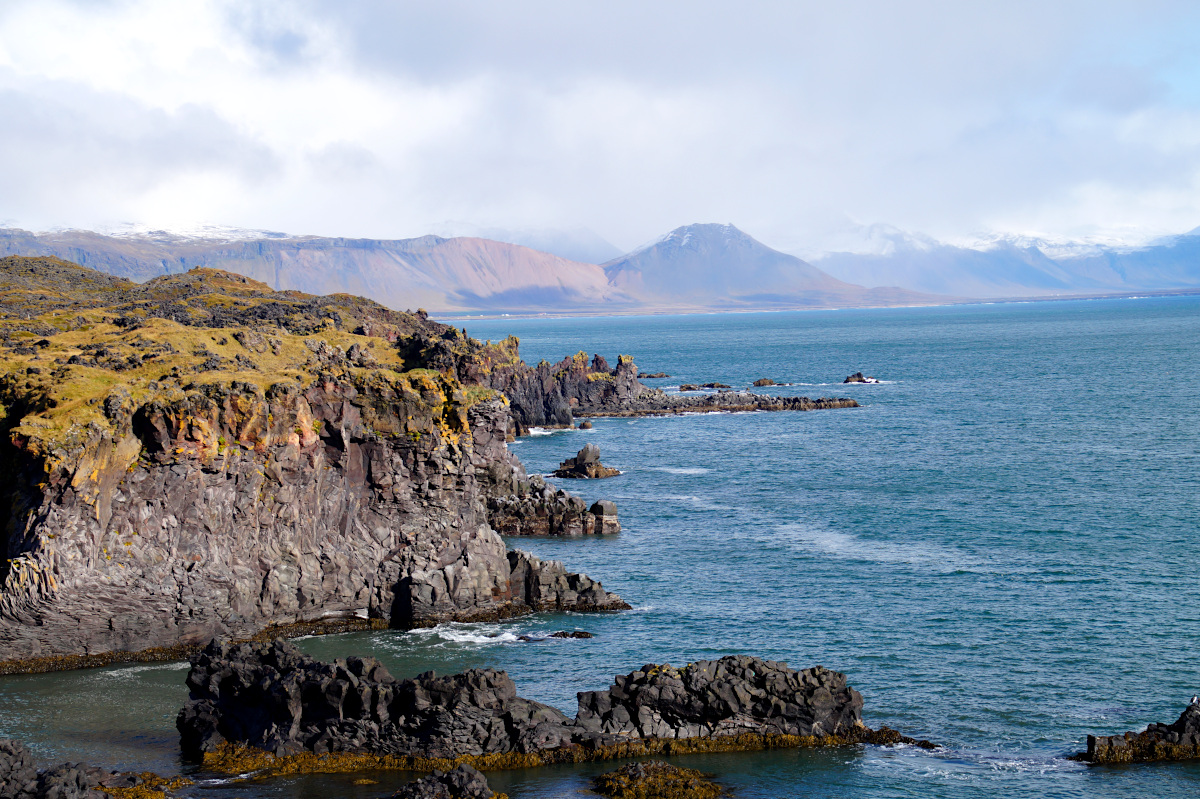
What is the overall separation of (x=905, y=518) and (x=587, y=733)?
4579 cm

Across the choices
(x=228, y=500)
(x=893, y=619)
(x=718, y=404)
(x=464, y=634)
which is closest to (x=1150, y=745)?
(x=893, y=619)

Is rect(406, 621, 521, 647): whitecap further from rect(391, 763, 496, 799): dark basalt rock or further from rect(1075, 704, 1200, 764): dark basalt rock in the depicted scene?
rect(1075, 704, 1200, 764): dark basalt rock

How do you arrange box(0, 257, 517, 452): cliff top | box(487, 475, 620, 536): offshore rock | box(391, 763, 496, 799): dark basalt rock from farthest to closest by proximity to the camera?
box(487, 475, 620, 536): offshore rock, box(0, 257, 517, 452): cliff top, box(391, 763, 496, 799): dark basalt rock

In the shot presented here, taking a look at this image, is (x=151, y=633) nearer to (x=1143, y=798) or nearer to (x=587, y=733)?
(x=587, y=733)

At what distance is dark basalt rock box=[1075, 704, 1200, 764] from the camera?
130ft

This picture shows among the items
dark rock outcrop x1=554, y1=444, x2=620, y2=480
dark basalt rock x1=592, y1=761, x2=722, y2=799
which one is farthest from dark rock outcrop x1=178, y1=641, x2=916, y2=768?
dark rock outcrop x1=554, y1=444, x2=620, y2=480

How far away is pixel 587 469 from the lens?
105312mm

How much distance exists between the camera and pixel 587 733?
1622 inches

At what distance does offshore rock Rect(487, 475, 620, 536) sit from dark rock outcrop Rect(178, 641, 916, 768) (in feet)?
123

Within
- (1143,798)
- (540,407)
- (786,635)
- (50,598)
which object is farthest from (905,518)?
(540,407)

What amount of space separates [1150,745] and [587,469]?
227ft

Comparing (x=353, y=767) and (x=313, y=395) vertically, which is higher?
(x=313, y=395)

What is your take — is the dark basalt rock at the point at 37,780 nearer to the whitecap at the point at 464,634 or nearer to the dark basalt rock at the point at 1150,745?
the whitecap at the point at 464,634

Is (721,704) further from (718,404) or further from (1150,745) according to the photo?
(718,404)
